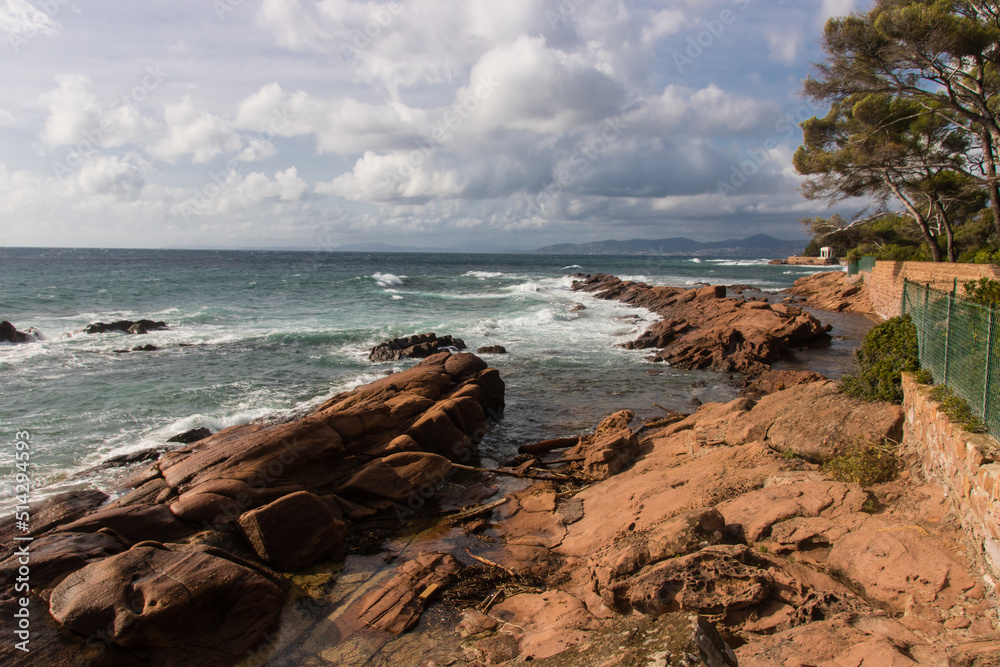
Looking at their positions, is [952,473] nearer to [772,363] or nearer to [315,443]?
[315,443]

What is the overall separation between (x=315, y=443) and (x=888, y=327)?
1056cm

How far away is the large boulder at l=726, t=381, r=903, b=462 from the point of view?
7691 millimetres

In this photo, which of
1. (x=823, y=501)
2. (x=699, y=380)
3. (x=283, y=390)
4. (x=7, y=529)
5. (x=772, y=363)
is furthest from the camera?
(x=772, y=363)

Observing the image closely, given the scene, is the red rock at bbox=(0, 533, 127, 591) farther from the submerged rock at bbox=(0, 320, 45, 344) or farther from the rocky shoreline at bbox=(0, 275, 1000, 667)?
the submerged rock at bbox=(0, 320, 45, 344)

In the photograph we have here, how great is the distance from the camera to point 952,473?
18.8ft

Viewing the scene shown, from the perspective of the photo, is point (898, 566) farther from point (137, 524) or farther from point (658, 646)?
point (137, 524)

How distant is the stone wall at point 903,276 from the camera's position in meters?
18.9

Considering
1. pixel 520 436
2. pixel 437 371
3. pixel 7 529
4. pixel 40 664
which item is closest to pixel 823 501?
pixel 520 436

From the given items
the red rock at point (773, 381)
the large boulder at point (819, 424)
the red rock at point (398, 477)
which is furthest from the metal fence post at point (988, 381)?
the red rock at point (773, 381)

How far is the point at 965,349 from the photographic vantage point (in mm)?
6605

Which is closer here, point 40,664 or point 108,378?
point 40,664

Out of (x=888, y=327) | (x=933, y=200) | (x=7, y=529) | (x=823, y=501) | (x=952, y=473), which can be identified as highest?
(x=933, y=200)

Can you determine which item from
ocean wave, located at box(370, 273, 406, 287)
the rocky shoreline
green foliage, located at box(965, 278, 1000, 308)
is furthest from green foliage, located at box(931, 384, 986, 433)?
ocean wave, located at box(370, 273, 406, 287)

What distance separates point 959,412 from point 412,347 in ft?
59.3
